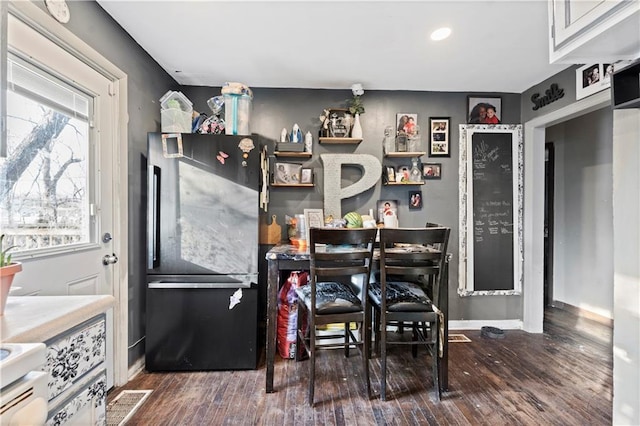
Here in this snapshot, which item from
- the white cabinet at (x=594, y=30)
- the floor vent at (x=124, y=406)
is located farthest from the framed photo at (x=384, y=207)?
the floor vent at (x=124, y=406)

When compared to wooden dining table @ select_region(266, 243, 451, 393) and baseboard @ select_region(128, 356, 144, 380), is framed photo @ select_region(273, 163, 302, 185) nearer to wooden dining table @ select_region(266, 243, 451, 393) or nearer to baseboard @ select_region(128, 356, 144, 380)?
wooden dining table @ select_region(266, 243, 451, 393)

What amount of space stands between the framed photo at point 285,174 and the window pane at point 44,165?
61.1 inches

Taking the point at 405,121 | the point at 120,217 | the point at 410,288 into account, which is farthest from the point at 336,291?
the point at 405,121

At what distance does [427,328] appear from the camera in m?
2.62

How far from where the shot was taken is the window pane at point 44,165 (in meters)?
1.46

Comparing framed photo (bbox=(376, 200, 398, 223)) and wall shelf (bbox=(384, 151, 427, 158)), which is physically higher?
wall shelf (bbox=(384, 151, 427, 158))

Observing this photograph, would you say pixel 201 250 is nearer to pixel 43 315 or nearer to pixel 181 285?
pixel 181 285

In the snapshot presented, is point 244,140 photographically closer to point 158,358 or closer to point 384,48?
point 384,48

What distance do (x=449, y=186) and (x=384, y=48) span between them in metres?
1.60

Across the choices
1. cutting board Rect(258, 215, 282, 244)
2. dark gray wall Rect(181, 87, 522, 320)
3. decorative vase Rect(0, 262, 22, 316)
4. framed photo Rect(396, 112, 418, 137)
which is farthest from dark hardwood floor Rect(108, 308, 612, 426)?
framed photo Rect(396, 112, 418, 137)

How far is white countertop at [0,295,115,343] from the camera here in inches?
33.0

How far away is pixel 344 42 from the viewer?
230 centimetres

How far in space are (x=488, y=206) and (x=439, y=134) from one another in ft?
3.02

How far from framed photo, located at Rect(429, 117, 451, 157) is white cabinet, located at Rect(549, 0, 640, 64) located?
178cm
